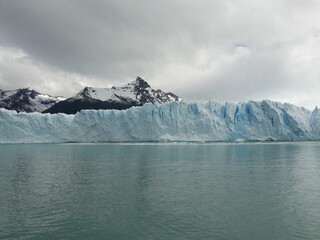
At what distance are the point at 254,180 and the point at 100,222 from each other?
10.8 metres

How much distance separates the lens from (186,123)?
62.6 meters

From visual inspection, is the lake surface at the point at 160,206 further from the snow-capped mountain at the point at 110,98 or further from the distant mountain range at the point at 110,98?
the snow-capped mountain at the point at 110,98

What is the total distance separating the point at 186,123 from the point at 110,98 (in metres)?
83.5

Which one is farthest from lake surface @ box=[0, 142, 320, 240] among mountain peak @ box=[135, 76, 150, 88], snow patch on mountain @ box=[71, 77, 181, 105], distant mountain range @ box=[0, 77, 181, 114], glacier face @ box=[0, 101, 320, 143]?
mountain peak @ box=[135, 76, 150, 88]

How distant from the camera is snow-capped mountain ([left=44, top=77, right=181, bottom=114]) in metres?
132

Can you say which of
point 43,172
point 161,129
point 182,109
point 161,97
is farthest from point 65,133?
point 161,97

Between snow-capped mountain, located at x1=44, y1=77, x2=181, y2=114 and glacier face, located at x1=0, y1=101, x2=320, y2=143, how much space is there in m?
59.0

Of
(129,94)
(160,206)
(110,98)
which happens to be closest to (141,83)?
(129,94)

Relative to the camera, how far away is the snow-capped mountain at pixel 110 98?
132 meters

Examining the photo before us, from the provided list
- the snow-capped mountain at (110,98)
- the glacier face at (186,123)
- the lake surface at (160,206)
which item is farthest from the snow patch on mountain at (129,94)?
the lake surface at (160,206)

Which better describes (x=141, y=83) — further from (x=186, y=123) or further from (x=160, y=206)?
(x=160, y=206)

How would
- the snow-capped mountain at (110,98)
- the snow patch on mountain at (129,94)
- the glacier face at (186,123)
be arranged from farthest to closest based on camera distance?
the snow patch on mountain at (129,94) → the snow-capped mountain at (110,98) → the glacier face at (186,123)

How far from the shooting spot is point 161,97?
166875mm

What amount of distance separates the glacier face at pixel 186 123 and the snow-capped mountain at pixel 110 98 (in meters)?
59.0
